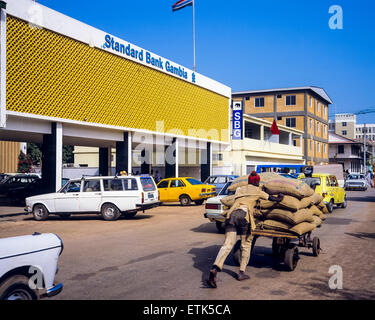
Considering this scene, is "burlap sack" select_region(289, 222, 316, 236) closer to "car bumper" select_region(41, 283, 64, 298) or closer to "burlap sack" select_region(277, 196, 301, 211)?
"burlap sack" select_region(277, 196, 301, 211)

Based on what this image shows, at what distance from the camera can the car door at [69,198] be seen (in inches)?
649

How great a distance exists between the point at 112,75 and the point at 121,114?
8.62 feet

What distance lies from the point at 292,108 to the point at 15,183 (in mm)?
47032

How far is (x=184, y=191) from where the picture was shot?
74.9 feet

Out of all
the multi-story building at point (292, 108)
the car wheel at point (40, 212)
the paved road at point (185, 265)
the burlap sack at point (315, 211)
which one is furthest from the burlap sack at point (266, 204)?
the multi-story building at point (292, 108)

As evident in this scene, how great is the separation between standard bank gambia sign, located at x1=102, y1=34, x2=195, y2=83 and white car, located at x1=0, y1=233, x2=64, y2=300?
2132 cm

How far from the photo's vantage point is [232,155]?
41.9 meters

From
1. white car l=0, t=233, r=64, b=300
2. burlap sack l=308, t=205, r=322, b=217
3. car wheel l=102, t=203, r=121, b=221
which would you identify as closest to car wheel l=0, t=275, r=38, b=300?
white car l=0, t=233, r=64, b=300

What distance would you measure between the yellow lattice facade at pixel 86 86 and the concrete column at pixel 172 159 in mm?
1661

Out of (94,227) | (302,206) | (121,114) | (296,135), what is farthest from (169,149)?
(296,135)

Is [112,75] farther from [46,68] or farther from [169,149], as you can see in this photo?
[169,149]

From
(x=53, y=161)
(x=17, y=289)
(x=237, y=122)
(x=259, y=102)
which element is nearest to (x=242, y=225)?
(x=17, y=289)

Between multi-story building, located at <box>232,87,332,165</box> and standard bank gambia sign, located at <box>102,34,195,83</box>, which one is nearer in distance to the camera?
standard bank gambia sign, located at <box>102,34,195,83</box>

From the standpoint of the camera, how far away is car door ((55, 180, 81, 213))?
1648cm
